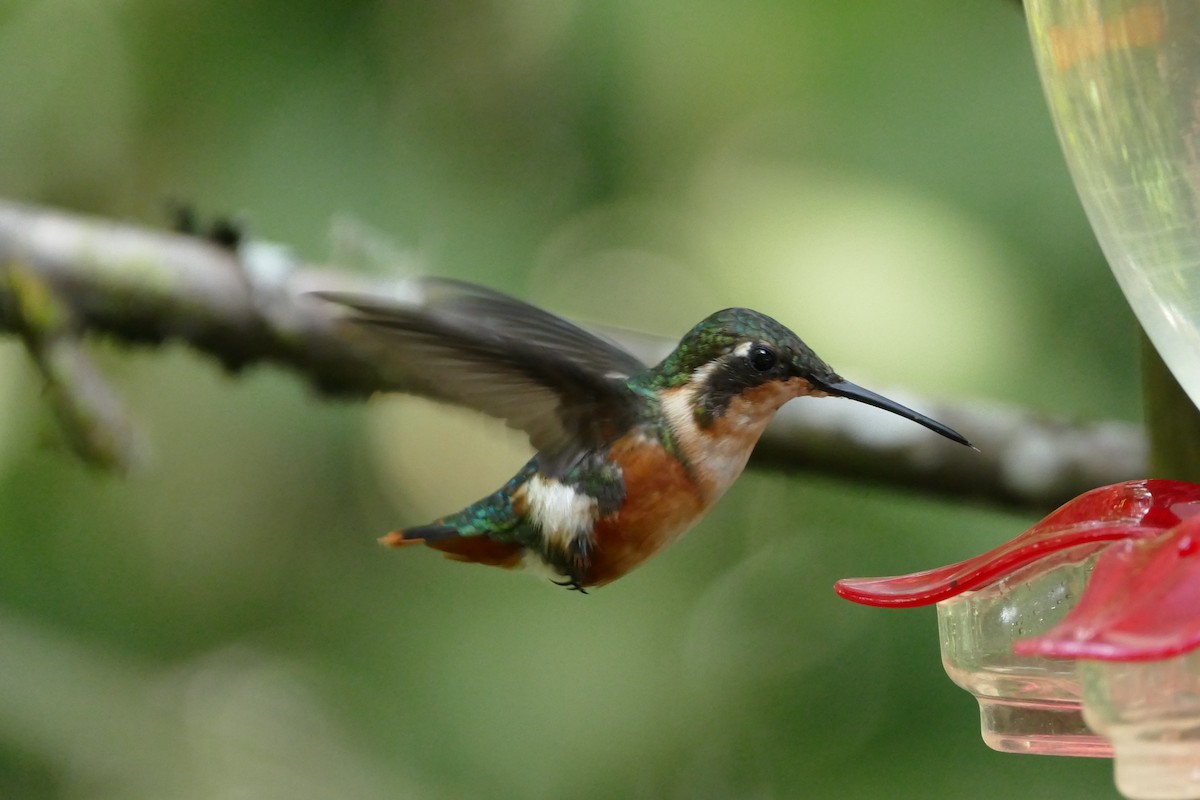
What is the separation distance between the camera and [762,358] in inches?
53.2

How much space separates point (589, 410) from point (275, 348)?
0.81 m

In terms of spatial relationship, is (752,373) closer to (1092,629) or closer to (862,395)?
(862,395)

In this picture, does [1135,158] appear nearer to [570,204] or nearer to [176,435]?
[570,204]

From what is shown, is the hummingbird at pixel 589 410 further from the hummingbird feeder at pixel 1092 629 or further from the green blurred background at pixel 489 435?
the green blurred background at pixel 489 435

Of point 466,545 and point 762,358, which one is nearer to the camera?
point 762,358

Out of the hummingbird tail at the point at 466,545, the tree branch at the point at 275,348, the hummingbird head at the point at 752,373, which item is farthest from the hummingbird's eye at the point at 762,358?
the tree branch at the point at 275,348

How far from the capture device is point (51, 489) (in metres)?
3.79

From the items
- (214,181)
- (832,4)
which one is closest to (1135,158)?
(832,4)

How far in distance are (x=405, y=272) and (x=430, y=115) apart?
6.99 feet

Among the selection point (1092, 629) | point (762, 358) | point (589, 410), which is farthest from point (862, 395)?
point (1092, 629)

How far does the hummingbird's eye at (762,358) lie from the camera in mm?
1348

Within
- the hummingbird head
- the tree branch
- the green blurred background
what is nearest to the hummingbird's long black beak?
the hummingbird head

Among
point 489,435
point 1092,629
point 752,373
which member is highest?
point 489,435

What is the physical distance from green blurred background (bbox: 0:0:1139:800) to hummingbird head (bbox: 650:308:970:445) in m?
1.87
